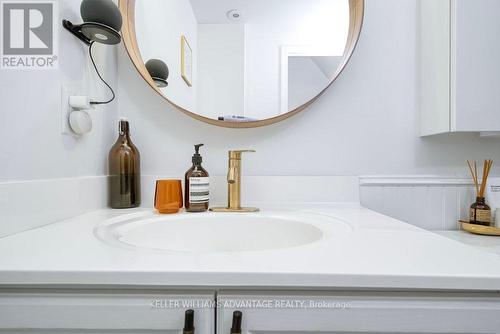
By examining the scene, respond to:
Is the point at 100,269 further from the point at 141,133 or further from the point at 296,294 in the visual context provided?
the point at 141,133

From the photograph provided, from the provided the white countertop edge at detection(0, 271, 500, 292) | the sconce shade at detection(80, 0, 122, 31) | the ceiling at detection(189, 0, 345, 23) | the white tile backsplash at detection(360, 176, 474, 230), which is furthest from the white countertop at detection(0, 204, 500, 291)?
the ceiling at detection(189, 0, 345, 23)

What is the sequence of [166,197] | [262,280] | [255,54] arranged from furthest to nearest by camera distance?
[255,54] < [166,197] < [262,280]

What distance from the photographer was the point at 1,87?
0.57 metres

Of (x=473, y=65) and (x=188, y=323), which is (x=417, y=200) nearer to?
(x=473, y=65)

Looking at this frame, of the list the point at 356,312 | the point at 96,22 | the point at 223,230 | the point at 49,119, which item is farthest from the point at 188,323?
the point at 96,22

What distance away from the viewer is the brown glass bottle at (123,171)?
0.85 m

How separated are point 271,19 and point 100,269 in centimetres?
89

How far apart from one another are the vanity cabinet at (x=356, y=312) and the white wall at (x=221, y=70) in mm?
672

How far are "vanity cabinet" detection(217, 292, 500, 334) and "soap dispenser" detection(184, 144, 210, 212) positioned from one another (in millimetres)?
425

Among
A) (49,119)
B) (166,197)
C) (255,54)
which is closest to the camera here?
(49,119)

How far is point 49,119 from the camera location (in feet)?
2.15

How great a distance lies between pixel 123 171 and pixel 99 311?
0.54 meters

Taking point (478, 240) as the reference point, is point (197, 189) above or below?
above

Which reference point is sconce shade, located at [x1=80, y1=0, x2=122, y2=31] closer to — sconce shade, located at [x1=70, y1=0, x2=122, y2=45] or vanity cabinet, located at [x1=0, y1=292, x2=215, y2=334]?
sconce shade, located at [x1=70, y1=0, x2=122, y2=45]
